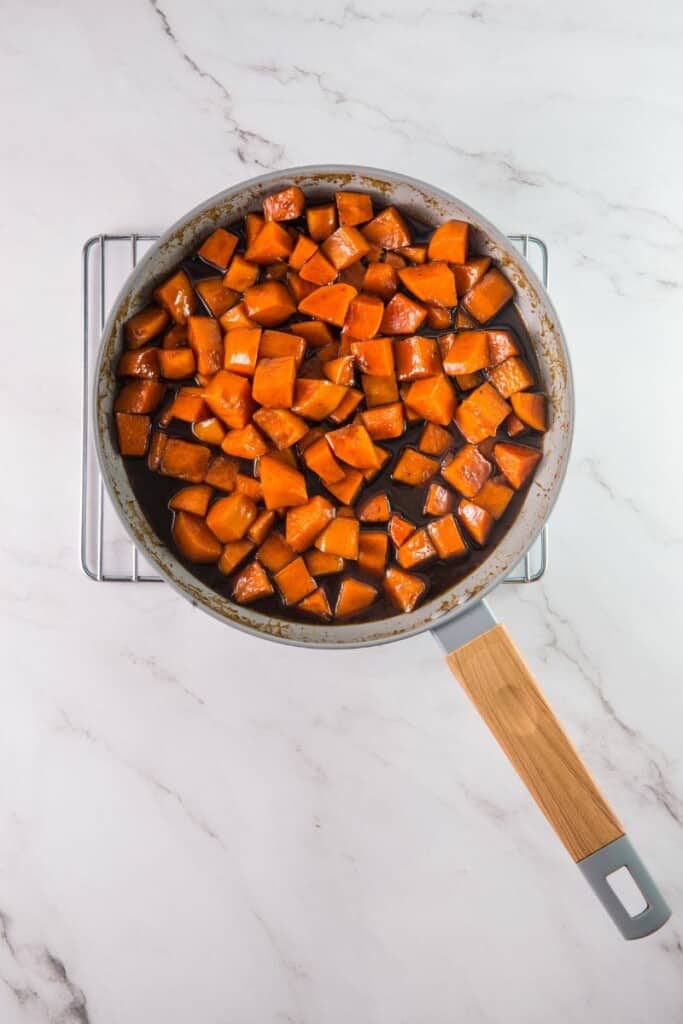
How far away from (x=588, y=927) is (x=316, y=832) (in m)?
0.54

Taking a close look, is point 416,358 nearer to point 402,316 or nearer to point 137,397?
point 402,316

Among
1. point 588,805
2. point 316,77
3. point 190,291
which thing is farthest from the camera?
point 316,77

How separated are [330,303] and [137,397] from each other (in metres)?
0.34

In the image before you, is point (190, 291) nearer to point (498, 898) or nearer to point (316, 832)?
point (316, 832)

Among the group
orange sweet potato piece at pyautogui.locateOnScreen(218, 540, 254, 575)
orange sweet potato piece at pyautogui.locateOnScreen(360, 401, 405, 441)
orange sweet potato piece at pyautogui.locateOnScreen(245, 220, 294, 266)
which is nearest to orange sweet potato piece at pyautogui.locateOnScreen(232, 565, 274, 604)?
orange sweet potato piece at pyautogui.locateOnScreen(218, 540, 254, 575)

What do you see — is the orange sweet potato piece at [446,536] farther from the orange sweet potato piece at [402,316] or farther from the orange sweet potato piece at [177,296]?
the orange sweet potato piece at [177,296]

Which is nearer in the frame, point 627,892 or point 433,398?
point 433,398

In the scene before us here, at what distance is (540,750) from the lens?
4.03 feet

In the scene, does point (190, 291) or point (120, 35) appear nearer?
point (190, 291)

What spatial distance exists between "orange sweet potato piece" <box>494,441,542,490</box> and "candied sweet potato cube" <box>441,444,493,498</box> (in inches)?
1.0

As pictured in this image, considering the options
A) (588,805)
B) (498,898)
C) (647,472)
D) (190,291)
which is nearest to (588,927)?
(498,898)

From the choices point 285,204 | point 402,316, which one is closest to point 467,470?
point 402,316

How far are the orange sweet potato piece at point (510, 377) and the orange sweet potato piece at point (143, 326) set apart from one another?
1.78 ft

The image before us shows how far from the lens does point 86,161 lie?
148cm
